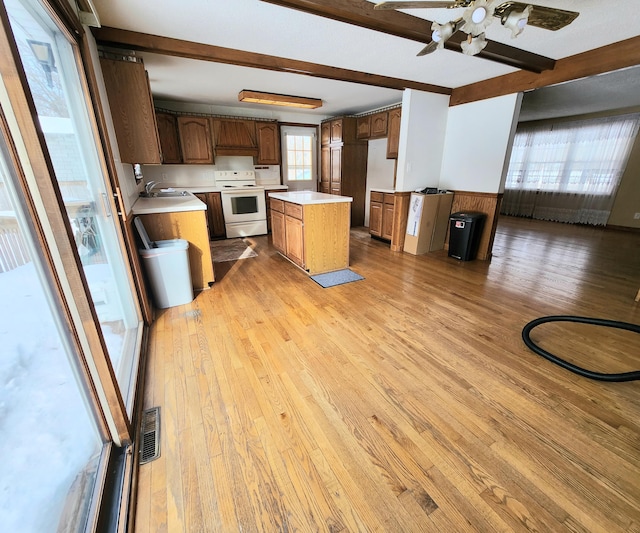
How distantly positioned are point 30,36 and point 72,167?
1.84 ft

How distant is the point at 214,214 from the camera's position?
5.04 meters

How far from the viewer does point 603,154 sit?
593 centimetres

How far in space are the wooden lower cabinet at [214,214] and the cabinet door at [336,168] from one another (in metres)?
2.35

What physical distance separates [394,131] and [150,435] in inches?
194

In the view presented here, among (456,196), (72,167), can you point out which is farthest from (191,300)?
(456,196)

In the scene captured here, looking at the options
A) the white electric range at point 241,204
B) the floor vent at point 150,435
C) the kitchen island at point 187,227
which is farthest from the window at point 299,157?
the floor vent at point 150,435

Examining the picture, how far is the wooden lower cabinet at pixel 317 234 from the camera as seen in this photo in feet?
10.9

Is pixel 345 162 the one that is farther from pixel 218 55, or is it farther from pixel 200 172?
pixel 218 55

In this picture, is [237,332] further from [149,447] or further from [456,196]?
[456,196]

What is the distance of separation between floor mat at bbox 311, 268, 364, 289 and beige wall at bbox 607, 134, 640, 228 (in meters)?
6.47

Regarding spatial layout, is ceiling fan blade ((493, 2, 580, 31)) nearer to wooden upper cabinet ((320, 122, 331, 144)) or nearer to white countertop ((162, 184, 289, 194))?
white countertop ((162, 184, 289, 194))

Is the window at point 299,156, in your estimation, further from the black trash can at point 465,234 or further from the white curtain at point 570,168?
the white curtain at point 570,168

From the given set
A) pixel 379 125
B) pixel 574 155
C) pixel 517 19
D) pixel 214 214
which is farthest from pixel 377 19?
pixel 574 155

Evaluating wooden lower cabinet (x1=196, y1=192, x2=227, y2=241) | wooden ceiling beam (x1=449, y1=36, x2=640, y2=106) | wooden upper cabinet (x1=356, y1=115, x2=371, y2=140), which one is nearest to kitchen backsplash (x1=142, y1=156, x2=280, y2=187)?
wooden lower cabinet (x1=196, y1=192, x2=227, y2=241)
